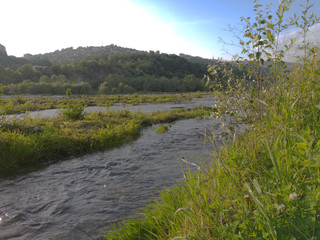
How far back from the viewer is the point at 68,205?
12.9 feet

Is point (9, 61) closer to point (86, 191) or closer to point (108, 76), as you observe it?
point (108, 76)

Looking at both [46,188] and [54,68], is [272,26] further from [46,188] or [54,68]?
[54,68]

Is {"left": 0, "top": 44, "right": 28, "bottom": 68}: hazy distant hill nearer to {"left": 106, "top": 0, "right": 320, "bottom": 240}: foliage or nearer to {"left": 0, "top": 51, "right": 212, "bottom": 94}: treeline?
{"left": 0, "top": 51, "right": 212, "bottom": 94}: treeline

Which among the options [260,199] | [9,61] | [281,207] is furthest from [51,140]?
[9,61]

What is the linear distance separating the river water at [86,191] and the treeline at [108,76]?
33796 mm

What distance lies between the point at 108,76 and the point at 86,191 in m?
60.3

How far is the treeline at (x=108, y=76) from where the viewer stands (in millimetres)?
43119

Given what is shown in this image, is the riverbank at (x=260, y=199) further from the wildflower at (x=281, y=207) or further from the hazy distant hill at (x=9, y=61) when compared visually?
the hazy distant hill at (x=9, y=61)

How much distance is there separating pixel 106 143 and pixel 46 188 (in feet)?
10.6

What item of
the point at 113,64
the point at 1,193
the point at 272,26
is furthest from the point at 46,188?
the point at 113,64

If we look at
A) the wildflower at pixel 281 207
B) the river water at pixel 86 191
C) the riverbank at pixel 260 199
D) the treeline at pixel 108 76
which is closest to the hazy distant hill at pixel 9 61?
the treeline at pixel 108 76

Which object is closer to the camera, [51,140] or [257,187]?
[257,187]

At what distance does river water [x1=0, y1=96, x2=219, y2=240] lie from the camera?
10.9 ft

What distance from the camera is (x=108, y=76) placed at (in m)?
62.0
